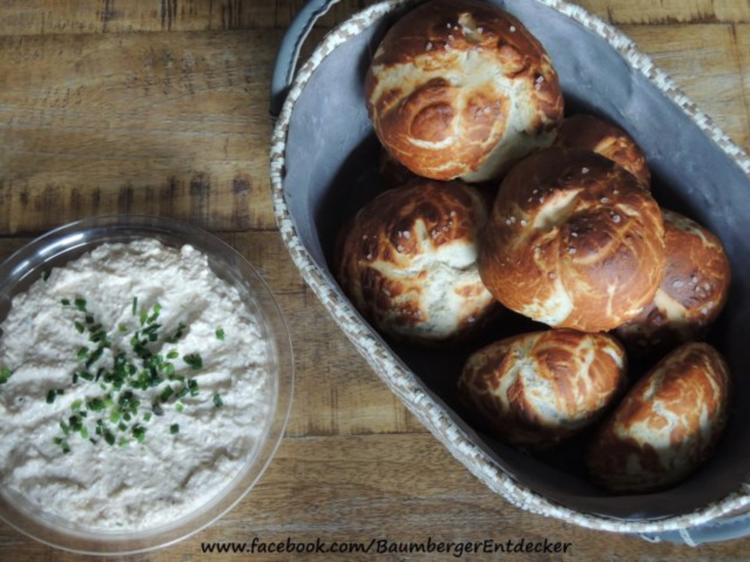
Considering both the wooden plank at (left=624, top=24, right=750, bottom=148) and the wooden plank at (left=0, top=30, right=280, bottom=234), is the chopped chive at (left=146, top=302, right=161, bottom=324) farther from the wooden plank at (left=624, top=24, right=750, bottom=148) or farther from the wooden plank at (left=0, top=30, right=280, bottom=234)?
the wooden plank at (left=624, top=24, right=750, bottom=148)

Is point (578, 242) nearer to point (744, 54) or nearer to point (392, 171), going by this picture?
point (392, 171)

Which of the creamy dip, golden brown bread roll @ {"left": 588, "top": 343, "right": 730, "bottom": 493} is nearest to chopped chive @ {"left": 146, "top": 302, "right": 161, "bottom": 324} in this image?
the creamy dip

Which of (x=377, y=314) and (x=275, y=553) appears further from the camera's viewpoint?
(x=275, y=553)

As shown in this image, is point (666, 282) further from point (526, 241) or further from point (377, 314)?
point (377, 314)

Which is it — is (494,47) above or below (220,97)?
above

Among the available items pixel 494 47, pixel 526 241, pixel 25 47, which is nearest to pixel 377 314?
pixel 526 241

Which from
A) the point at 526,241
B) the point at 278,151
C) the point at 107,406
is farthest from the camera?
the point at 107,406
